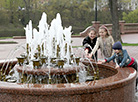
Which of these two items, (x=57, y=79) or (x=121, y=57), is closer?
(x=57, y=79)

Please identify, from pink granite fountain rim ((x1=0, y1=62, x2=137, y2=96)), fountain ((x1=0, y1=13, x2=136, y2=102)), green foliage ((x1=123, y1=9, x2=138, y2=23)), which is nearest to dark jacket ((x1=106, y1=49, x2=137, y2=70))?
fountain ((x1=0, y1=13, x2=136, y2=102))

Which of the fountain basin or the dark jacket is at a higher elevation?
the dark jacket

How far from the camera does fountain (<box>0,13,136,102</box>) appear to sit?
3.65 meters

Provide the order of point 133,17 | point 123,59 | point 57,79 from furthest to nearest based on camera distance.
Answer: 1. point 133,17
2. point 123,59
3. point 57,79

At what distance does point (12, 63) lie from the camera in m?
6.36

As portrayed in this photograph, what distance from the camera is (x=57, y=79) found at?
4.79 meters

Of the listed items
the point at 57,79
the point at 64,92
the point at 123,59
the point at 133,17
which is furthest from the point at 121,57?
the point at 133,17

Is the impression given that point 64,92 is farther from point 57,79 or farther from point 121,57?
point 121,57

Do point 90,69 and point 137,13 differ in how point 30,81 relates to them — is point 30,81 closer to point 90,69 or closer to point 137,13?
point 90,69

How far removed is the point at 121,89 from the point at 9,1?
49.8m

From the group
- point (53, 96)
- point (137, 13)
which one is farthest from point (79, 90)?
point (137, 13)

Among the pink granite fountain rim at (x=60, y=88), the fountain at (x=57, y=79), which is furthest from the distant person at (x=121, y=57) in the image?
the pink granite fountain rim at (x=60, y=88)

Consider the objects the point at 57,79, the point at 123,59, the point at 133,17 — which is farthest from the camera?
the point at 133,17

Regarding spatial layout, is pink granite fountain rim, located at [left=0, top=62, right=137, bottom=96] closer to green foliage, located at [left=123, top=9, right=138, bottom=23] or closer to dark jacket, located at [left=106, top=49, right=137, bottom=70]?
dark jacket, located at [left=106, top=49, right=137, bottom=70]
